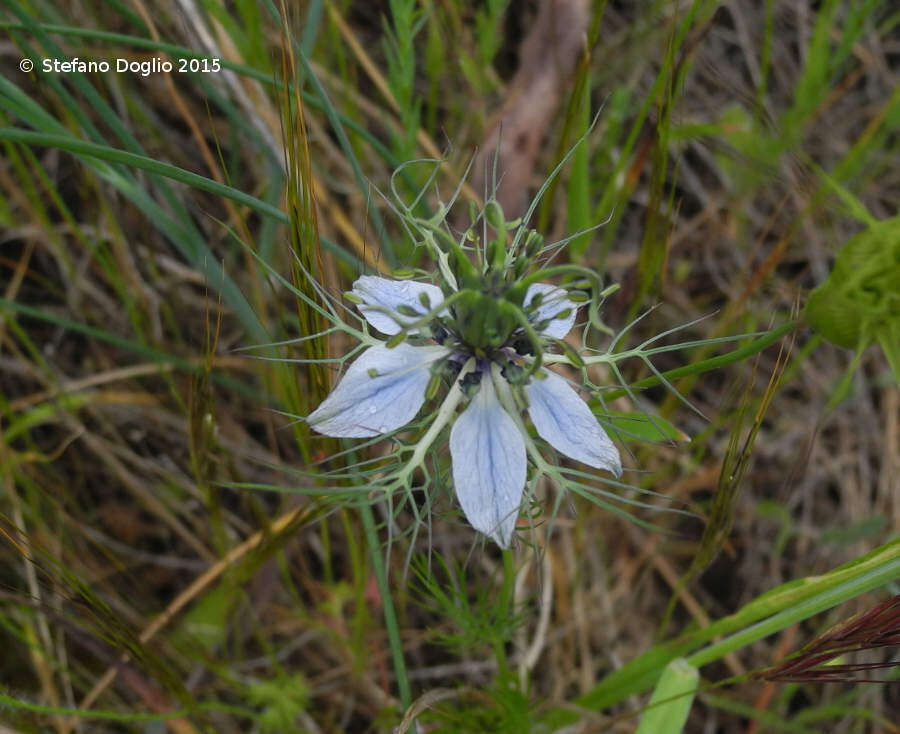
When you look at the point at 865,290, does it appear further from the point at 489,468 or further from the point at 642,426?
the point at 489,468

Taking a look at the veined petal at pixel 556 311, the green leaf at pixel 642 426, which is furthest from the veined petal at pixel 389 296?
the green leaf at pixel 642 426

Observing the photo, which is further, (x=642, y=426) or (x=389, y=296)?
(x=642, y=426)

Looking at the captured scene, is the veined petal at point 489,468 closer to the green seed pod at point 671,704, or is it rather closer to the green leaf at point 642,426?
the green leaf at point 642,426

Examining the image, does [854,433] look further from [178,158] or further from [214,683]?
[178,158]

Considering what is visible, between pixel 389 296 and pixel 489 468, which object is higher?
pixel 389 296

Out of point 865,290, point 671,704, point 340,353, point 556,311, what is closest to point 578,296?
point 556,311

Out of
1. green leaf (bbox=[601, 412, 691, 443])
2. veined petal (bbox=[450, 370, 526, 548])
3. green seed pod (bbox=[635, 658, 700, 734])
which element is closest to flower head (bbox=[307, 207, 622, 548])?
veined petal (bbox=[450, 370, 526, 548])

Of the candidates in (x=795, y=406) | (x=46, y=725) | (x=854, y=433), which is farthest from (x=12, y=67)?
(x=854, y=433)
